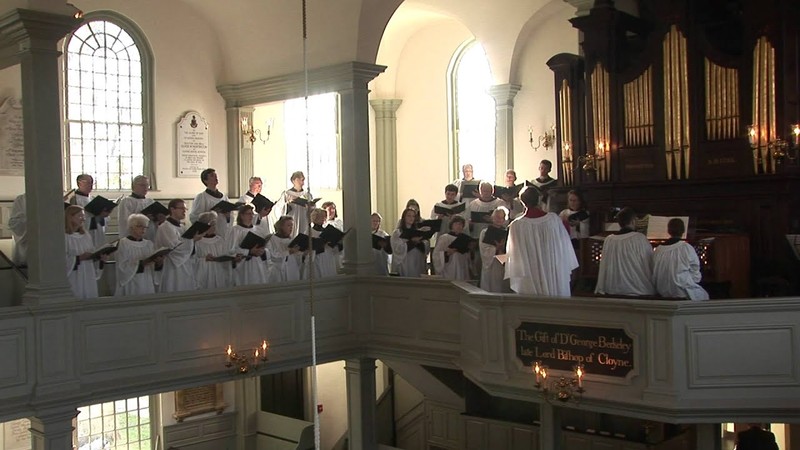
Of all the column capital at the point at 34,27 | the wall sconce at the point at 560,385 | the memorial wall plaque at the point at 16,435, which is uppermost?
the column capital at the point at 34,27

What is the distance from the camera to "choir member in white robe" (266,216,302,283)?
12859 mm

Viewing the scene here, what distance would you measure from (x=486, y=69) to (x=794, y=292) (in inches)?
382

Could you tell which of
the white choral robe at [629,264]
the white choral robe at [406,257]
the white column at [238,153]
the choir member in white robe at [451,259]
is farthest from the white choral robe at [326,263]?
the white choral robe at [629,264]

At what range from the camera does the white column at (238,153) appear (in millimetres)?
16797

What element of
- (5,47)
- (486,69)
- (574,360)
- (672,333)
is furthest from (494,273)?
(486,69)

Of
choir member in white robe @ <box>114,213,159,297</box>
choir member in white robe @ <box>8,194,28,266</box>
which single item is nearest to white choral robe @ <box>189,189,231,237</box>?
choir member in white robe @ <box>114,213,159,297</box>

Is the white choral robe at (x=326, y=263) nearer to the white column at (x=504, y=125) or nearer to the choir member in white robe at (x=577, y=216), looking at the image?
the choir member in white robe at (x=577, y=216)

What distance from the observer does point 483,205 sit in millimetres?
14039

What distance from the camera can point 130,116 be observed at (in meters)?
15.8

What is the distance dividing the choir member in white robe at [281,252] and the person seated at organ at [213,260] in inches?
26.9

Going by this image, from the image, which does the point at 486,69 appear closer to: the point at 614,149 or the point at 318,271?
the point at 614,149

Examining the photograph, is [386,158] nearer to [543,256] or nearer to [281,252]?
[281,252]

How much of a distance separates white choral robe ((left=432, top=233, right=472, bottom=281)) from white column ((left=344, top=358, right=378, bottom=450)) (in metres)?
1.87

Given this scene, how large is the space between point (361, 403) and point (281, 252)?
267 centimetres
